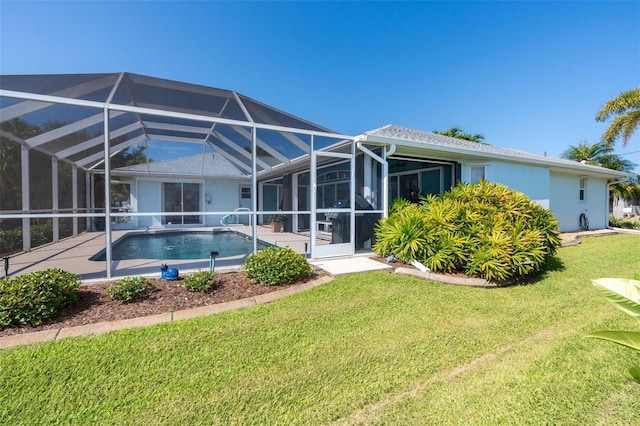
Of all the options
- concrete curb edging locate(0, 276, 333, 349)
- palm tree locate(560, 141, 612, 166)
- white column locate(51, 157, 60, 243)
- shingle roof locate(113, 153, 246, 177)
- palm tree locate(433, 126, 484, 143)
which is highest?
palm tree locate(433, 126, 484, 143)

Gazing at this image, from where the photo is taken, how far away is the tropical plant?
4.52 feet

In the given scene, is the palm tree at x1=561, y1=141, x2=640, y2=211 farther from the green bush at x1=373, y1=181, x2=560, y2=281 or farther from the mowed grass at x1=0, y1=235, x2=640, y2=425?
the mowed grass at x1=0, y1=235, x2=640, y2=425

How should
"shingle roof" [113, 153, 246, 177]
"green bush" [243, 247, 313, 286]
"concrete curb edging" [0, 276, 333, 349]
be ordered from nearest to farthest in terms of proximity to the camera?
"concrete curb edging" [0, 276, 333, 349]
"green bush" [243, 247, 313, 286]
"shingle roof" [113, 153, 246, 177]

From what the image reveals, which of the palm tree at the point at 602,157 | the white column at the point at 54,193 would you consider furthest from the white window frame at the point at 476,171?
the palm tree at the point at 602,157

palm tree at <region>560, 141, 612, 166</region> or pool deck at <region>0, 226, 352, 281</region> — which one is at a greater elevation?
palm tree at <region>560, 141, 612, 166</region>

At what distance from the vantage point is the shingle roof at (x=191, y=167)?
13.0m

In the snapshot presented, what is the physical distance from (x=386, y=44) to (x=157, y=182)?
→ 545 inches

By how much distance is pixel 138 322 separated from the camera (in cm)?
351

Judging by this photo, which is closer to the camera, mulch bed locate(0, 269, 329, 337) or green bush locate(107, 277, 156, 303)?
mulch bed locate(0, 269, 329, 337)

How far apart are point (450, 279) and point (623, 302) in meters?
4.28

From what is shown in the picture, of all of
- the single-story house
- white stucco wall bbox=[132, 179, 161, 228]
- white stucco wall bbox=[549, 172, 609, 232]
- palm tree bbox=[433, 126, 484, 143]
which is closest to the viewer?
the single-story house

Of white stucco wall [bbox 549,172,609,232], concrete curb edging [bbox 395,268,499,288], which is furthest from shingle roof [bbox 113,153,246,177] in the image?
white stucco wall [bbox 549,172,609,232]

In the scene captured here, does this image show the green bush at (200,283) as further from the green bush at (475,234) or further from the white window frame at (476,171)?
the white window frame at (476,171)

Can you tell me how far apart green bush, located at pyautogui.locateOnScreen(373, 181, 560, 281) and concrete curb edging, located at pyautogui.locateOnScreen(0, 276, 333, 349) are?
3040mm
